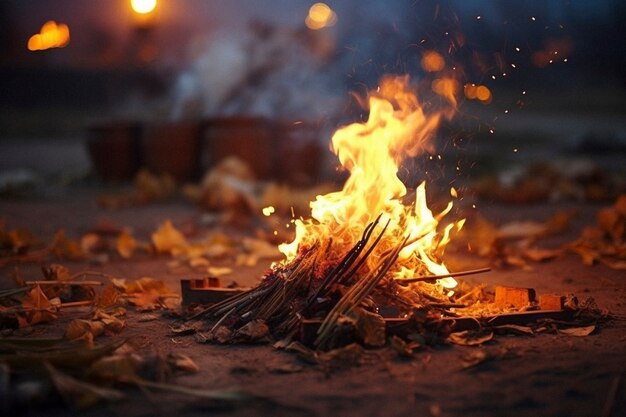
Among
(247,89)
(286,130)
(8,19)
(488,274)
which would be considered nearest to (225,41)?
(247,89)

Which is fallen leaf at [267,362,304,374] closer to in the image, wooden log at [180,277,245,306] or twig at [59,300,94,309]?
wooden log at [180,277,245,306]

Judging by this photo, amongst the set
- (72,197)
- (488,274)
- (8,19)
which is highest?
(8,19)

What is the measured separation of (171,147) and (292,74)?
299 cm

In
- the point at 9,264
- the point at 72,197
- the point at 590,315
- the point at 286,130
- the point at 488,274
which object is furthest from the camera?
the point at 286,130

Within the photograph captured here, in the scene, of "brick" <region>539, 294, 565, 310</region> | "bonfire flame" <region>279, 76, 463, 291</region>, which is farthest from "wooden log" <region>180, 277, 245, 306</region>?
"brick" <region>539, 294, 565, 310</region>

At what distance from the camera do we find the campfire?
4.39m

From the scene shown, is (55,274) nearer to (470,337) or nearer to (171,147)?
(470,337)

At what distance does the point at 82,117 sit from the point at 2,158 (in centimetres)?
624

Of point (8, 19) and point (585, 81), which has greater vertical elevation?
point (8, 19)

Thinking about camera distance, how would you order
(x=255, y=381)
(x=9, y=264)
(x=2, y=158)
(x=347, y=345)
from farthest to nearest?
(x=2, y=158) → (x=9, y=264) → (x=347, y=345) → (x=255, y=381)

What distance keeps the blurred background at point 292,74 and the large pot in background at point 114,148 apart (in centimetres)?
3

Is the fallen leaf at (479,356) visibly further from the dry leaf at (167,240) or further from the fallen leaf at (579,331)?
the dry leaf at (167,240)

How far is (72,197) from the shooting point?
11141 mm

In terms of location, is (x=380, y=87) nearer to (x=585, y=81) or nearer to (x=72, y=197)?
(x=72, y=197)
